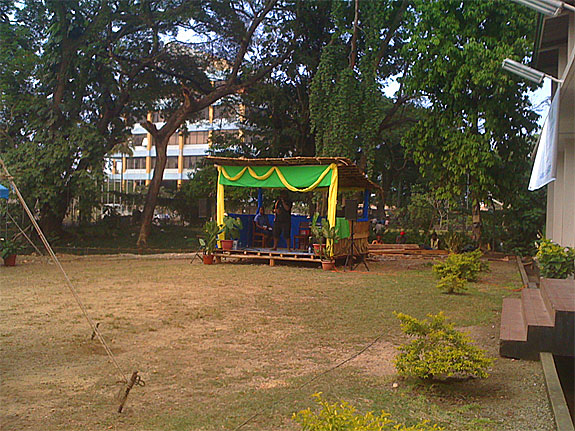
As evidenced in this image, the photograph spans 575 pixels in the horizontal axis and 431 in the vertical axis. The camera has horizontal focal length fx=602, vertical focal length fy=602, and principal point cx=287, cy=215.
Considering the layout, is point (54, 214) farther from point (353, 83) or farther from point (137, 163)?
point (137, 163)

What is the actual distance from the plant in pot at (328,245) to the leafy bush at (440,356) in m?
10.1

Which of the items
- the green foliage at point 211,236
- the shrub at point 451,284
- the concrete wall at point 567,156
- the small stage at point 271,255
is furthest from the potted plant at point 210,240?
the concrete wall at point 567,156

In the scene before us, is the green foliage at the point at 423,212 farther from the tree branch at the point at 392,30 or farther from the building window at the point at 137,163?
the building window at the point at 137,163

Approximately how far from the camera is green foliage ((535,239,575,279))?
9938 mm

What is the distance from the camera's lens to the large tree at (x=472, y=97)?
1747 cm

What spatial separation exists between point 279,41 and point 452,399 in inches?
899

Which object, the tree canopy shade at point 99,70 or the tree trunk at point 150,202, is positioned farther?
the tree trunk at point 150,202

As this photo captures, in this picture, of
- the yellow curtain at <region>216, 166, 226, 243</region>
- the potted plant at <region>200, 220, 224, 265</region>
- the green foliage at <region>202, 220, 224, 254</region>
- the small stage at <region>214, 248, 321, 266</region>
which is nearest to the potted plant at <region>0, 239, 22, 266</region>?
the potted plant at <region>200, 220, 224, 265</region>

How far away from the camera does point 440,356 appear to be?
5281 mm

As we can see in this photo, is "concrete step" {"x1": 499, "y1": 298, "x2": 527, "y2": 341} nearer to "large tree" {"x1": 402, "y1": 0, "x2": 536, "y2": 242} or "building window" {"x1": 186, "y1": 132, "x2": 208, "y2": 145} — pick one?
"large tree" {"x1": 402, "y1": 0, "x2": 536, "y2": 242}

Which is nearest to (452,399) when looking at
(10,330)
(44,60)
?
(10,330)

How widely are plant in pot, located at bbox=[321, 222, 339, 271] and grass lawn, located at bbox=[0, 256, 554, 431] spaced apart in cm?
313

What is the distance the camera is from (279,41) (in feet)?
85.3

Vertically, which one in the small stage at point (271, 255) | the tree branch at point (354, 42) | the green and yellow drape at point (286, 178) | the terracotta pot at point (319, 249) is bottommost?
the small stage at point (271, 255)
